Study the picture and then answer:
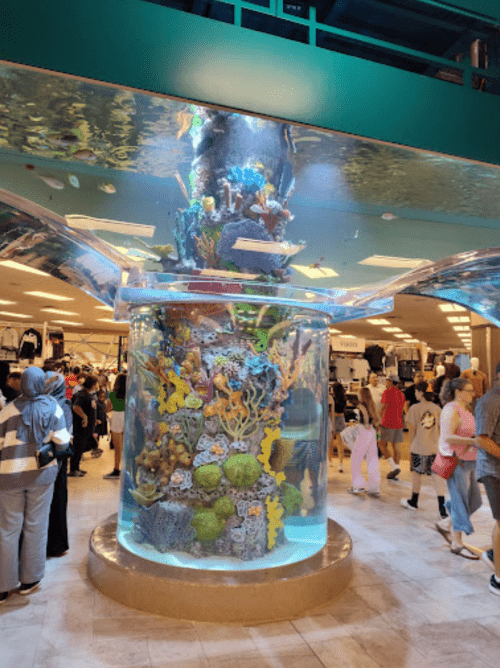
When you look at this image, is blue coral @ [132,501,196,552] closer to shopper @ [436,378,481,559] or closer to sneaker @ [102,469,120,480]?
shopper @ [436,378,481,559]

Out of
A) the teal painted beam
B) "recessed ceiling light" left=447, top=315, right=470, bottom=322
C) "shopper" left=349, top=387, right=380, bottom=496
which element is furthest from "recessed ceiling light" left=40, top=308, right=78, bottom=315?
the teal painted beam

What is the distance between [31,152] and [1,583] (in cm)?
264

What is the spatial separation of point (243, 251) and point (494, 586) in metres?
2.99

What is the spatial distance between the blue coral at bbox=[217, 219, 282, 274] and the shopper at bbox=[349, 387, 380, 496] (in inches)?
133

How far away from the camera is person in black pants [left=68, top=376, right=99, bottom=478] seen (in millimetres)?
6809

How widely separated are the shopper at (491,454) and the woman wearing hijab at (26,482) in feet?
9.54

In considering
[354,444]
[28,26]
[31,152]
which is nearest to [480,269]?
[354,444]

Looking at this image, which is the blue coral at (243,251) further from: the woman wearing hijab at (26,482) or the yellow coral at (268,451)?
the woman wearing hijab at (26,482)

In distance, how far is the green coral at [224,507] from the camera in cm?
347

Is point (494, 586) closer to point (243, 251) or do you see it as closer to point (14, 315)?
point (243, 251)

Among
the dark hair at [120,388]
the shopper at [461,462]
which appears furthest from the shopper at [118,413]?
the shopper at [461,462]

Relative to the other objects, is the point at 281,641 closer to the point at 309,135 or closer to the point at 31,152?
the point at 309,135

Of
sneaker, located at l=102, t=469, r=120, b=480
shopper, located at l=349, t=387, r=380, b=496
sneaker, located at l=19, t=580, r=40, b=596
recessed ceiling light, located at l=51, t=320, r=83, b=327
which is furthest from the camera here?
recessed ceiling light, located at l=51, t=320, r=83, b=327

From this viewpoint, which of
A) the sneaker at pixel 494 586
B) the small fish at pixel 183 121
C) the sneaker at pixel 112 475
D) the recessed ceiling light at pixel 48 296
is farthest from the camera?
the recessed ceiling light at pixel 48 296
